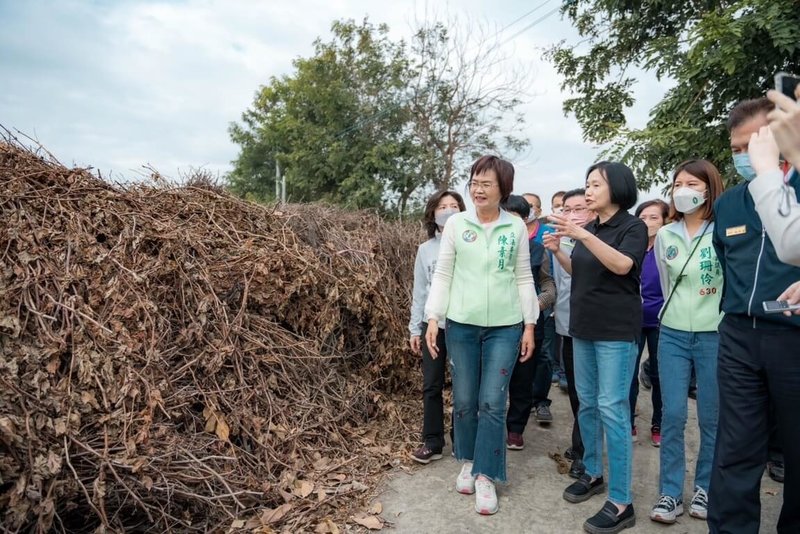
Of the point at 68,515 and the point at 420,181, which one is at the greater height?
the point at 420,181

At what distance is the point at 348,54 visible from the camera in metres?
22.0

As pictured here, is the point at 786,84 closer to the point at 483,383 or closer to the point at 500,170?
the point at 500,170

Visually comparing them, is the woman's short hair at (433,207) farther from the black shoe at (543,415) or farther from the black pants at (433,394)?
the black shoe at (543,415)

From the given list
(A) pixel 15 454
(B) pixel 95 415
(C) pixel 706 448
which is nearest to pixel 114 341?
(B) pixel 95 415

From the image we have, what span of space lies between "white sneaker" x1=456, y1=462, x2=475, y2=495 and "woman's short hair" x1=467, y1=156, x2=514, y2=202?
170 cm

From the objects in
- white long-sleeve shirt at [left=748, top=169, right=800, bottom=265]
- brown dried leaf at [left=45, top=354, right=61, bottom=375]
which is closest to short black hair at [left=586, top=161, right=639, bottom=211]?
white long-sleeve shirt at [left=748, top=169, right=800, bottom=265]

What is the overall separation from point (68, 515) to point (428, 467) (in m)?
2.12

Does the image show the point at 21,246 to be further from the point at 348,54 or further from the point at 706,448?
the point at 348,54

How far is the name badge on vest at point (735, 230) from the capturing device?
239 cm

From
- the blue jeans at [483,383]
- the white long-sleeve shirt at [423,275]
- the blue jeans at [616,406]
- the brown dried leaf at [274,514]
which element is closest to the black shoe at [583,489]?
the blue jeans at [616,406]

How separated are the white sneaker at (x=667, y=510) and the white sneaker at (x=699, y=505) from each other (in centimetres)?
7

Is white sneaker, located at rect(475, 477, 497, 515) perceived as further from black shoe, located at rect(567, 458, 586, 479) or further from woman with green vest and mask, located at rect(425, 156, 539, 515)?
black shoe, located at rect(567, 458, 586, 479)

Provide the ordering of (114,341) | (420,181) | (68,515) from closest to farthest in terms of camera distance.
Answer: (68,515), (114,341), (420,181)

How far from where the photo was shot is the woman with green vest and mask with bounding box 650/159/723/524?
3.01m
